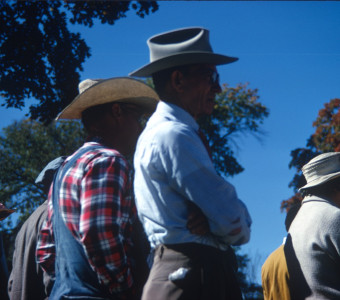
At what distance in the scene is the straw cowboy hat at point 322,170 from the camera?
12.1ft

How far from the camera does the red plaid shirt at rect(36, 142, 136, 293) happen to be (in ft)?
7.48

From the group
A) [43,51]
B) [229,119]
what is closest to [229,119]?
[229,119]

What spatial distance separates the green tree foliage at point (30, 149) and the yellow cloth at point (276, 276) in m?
22.7

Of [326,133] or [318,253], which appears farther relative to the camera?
[326,133]

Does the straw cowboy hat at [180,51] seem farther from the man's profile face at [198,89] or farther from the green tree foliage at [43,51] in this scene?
the green tree foliage at [43,51]

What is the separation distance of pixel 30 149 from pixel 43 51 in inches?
626

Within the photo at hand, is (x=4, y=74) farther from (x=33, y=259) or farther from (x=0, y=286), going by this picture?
(x=33, y=259)

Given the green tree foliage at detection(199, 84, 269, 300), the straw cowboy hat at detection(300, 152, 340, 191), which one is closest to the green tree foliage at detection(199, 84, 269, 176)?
the green tree foliage at detection(199, 84, 269, 300)

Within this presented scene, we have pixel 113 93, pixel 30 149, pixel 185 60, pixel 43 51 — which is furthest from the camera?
pixel 30 149

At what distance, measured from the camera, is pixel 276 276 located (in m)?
3.49

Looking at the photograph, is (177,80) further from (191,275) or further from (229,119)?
(229,119)

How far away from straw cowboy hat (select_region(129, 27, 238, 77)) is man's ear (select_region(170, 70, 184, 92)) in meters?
0.04

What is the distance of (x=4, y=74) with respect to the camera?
11727mm

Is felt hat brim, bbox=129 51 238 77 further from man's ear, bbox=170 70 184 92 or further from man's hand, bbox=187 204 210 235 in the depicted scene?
man's hand, bbox=187 204 210 235
